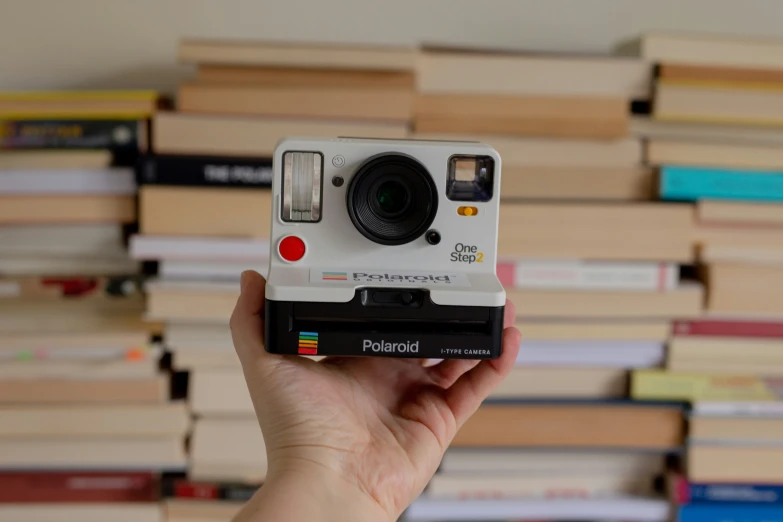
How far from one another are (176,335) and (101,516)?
1.22 ft

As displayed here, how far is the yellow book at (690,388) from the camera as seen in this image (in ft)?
4.38

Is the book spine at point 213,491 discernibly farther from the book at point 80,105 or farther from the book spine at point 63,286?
the book at point 80,105

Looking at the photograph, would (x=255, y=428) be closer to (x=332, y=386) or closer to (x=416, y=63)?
(x=332, y=386)

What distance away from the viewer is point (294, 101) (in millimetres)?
1248

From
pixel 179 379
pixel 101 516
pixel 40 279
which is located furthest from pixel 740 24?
pixel 101 516

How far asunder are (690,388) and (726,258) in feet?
0.80

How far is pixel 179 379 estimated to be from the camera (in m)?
1.42

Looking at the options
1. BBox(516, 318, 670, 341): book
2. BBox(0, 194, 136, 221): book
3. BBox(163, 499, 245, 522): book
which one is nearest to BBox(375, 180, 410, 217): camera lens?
BBox(516, 318, 670, 341): book

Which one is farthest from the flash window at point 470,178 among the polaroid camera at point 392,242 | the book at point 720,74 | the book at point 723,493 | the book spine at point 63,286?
the book at point 723,493

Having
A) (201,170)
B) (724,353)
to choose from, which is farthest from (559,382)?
(201,170)

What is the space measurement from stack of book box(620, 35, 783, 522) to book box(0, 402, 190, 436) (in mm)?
841

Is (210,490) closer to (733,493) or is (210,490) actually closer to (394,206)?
(394,206)

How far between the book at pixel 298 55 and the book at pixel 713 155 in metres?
0.47

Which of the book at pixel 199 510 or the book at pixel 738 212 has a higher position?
the book at pixel 738 212
